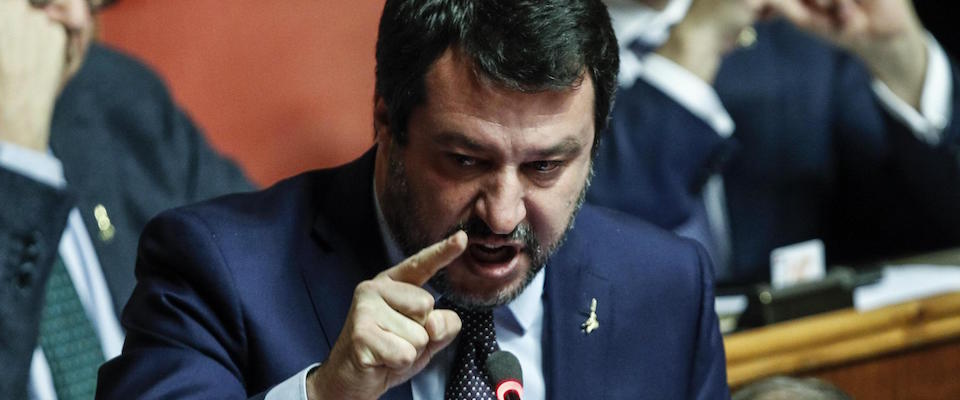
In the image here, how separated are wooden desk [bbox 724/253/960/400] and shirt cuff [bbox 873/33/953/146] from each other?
495mm

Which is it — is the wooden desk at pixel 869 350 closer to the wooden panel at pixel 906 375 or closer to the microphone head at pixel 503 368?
the wooden panel at pixel 906 375

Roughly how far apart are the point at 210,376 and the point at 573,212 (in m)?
0.57

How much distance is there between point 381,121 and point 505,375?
43 centimetres

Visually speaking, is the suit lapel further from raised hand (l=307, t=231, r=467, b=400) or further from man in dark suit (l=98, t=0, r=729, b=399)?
raised hand (l=307, t=231, r=467, b=400)

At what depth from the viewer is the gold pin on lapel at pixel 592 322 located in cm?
208

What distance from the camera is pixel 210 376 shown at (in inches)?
70.2

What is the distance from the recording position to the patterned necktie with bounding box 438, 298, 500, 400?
6.32 ft

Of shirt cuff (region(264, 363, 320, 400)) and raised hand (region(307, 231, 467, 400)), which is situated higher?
raised hand (region(307, 231, 467, 400))

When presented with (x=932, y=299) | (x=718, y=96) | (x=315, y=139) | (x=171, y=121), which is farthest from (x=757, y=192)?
(x=171, y=121)

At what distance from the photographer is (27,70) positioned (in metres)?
2.46

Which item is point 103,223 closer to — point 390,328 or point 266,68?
point 266,68

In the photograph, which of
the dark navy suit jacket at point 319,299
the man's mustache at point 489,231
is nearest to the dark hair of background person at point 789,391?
the dark navy suit jacket at point 319,299

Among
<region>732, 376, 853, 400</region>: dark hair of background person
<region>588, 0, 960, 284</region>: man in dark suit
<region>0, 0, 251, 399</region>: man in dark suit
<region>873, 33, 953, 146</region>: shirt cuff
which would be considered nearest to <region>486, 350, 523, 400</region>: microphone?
<region>732, 376, 853, 400</region>: dark hair of background person

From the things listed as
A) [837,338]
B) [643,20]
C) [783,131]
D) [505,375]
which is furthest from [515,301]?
[783,131]
